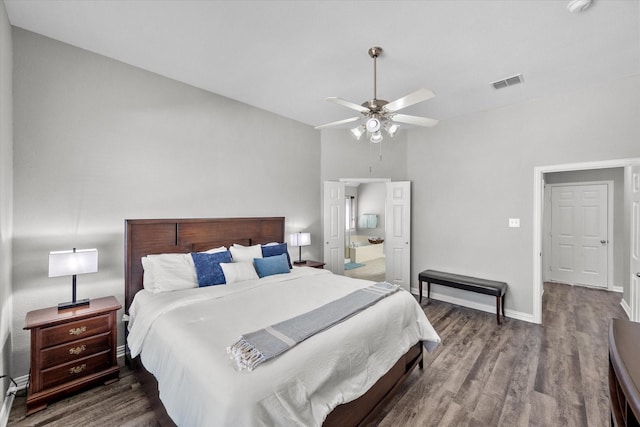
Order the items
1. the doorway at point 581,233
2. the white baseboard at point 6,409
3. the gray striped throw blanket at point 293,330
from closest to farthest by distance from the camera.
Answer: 1. the gray striped throw blanket at point 293,330
2. the white baseboard at point 6,409
3. the doorway at point 581,233

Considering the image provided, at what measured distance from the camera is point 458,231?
14.7 feet

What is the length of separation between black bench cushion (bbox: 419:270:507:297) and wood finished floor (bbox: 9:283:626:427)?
475 millimetres

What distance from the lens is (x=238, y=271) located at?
9.81 feet

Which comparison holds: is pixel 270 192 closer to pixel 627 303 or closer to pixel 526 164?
pixel 526 164

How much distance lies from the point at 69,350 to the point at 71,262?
70cm

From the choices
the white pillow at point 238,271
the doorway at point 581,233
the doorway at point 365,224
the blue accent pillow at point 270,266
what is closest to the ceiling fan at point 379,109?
the blue accent pillow at point 270,266

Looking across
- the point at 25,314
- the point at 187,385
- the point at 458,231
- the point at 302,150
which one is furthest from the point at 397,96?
the point at 25,314

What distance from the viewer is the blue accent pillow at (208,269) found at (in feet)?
9.25

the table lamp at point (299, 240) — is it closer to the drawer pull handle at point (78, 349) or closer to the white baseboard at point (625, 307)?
the drawer pull handle at point (78, 349)

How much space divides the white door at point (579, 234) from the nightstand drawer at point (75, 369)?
7.59 meters

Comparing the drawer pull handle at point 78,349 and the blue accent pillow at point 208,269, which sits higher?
the blue accent pillow at point 208,269

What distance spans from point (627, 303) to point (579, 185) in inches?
93.2

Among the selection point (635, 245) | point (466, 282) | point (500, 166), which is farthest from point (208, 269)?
point (635, 245)

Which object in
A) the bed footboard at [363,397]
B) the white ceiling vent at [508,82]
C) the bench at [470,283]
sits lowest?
the bed footboard at [363,397]
